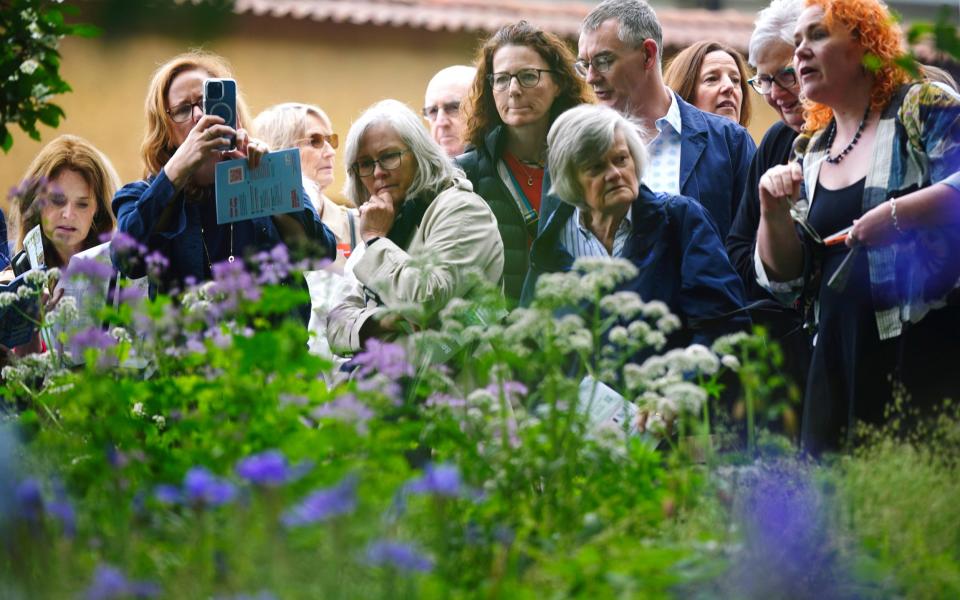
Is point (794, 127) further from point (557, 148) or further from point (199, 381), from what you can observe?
point (199, 381)

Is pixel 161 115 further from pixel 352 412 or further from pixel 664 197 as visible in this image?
pixel 352 412

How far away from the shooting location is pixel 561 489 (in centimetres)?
311

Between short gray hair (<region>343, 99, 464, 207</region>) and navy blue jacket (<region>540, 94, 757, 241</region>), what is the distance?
0.86 m

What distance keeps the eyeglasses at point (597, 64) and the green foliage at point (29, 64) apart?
2.45 metres

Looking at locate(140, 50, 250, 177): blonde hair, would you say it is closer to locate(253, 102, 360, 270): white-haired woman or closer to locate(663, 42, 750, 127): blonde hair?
locate(253, 102, 360, 270): white-haired woman

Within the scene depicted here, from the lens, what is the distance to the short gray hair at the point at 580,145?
4648 mm

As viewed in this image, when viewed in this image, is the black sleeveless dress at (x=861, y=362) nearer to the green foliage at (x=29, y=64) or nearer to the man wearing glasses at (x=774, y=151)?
the man wearing glasses at (x=774, y=151)

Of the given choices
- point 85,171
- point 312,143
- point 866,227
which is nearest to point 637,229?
point 866,227

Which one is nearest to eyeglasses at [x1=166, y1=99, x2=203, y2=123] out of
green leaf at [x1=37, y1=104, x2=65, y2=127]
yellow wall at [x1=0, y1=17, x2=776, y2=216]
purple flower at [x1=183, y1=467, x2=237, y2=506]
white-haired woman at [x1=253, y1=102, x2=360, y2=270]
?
white-haired woman at [x1=253, y1=102, x2=360, y2=270]

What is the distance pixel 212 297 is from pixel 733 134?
2.47 m

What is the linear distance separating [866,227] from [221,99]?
2189mm

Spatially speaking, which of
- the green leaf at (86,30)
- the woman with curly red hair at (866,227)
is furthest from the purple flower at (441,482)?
the woman with curly red hair at (866,227)

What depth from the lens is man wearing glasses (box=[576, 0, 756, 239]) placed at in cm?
539

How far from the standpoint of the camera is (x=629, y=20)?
18.1 feet
